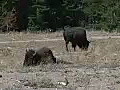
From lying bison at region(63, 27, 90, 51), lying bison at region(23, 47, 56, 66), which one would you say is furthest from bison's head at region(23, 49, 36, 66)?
lying bison at region(63, 27, 90, 51)

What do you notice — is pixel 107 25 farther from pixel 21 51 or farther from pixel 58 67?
pixel 58 67

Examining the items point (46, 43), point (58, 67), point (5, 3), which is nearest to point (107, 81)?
point (58, 67)

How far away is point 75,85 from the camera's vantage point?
402 inches

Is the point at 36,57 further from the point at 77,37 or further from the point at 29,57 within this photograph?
the point at 77,37

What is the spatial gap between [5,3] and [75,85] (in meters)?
40.2

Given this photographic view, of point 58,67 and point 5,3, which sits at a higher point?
point 58,67

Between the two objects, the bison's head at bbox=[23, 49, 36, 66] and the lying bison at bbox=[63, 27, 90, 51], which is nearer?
the bison's head at bbox=[23, 49, 36, 66]

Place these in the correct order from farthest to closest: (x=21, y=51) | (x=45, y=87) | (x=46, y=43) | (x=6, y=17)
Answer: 1. (x=6, y=17)
2. (x=46, y=43)
3. (x=21, y=51)
4. (x=45, y=87)

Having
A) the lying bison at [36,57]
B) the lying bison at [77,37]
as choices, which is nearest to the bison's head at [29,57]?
the lying bison at [36,57]

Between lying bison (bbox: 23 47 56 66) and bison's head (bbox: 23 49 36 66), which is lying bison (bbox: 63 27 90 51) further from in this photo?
bison's head (bbox: 23 49 36 66)

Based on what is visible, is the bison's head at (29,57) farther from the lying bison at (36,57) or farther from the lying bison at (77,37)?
the lying bison at (77,37)

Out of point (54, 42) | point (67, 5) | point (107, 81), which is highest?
point (107, 81)

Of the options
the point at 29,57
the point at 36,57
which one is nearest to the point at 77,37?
the point at 36,57

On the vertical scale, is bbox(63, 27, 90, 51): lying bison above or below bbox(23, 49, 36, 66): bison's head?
below
